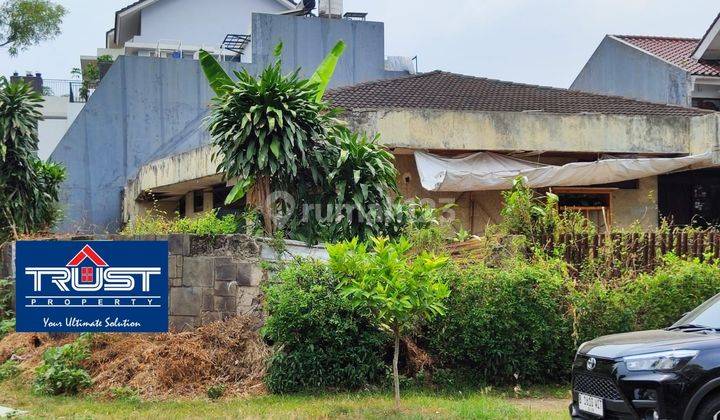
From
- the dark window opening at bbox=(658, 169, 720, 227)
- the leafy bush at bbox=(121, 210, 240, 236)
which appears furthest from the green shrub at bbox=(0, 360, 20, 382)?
the dark window opening at bbox=(658, 169, 720, 227)

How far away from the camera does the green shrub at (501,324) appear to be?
429 inches

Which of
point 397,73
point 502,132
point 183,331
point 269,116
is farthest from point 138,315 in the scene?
point 397,73

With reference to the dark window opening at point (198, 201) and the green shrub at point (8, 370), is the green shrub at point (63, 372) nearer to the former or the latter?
the green shrub at point (8, 370)

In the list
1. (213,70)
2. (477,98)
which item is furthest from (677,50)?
(213,70)

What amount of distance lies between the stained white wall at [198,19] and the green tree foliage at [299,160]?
904 inches

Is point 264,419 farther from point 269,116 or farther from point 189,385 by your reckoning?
point 269,116

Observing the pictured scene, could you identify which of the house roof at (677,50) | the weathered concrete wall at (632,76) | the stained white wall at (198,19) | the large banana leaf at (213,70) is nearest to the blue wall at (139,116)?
the stained white wall at (198,19)

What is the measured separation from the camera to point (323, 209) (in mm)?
13320

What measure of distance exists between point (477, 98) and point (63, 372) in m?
13.2

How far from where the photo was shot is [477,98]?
68.0 ft

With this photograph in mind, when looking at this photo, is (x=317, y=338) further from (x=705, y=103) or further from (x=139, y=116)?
(x=705, y=103)

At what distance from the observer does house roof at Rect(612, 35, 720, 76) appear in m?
25.5

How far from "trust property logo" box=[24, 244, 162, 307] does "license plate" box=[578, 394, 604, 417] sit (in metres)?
5.47

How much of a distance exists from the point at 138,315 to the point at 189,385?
111 cm
